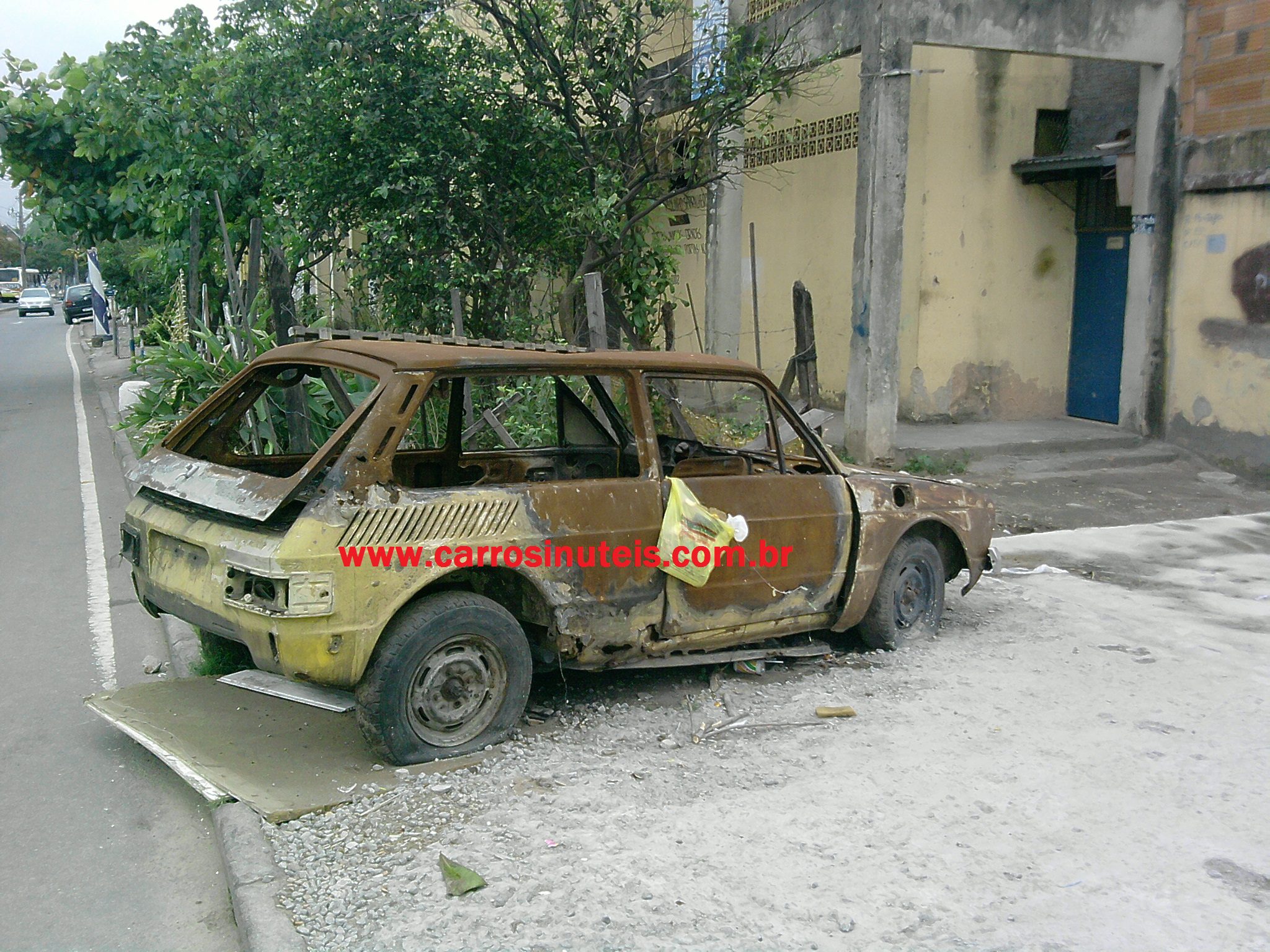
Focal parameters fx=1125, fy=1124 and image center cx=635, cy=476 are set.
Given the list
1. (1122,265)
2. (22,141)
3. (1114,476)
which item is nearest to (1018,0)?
(1122,265)

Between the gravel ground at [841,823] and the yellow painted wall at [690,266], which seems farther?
the yellow painted wall at [690,266]

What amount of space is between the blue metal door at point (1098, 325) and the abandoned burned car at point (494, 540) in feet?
26.1

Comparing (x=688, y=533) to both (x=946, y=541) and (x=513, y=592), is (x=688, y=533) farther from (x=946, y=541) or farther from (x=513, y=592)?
(x=946, y=541)

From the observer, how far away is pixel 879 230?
10.5m

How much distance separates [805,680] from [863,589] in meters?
0.58

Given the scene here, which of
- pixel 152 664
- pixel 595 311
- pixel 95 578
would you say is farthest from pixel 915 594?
pixel 95 578

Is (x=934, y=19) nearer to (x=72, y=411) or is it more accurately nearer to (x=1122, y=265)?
(x=1122, y=265)

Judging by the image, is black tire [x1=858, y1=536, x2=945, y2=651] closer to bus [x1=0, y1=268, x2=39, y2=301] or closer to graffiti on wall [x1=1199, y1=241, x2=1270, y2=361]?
graffiti on wall [x1=1199, y1=241, x2=1270, y2=361]

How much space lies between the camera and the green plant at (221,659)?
5.58 metres

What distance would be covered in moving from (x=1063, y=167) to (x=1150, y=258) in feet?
4.61

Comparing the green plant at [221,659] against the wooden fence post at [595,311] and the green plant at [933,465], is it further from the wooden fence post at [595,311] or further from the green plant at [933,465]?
the green plant at [933,465]

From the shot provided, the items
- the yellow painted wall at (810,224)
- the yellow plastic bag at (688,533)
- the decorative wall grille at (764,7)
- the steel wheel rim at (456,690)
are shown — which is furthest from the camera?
the yellow painted wall at (810,224)

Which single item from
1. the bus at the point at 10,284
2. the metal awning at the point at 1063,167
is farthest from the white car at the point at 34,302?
the metal awning at the point at 1063,167

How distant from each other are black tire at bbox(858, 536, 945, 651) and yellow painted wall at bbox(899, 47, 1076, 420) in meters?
7.18
